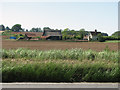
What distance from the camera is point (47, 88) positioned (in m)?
4.59

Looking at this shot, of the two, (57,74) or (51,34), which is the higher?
(51,34)

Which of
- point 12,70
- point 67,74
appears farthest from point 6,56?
point 67,74

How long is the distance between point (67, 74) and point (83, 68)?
69 cm

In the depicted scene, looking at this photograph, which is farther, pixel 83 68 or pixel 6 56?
pixel 6 56

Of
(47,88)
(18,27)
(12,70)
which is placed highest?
(18,27)

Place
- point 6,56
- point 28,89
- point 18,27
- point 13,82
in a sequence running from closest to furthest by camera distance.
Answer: point 28,89 → point 13,82 → point 6,56 → point 18,27

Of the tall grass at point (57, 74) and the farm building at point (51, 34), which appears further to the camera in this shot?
the farm building at point (51, 34)

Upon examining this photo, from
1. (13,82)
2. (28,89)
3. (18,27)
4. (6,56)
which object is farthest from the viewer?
(18,27)

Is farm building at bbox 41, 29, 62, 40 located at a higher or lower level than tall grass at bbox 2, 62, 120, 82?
higher

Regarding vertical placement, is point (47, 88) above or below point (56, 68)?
below

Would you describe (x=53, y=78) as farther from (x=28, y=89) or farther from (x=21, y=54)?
(x=21, y=54)

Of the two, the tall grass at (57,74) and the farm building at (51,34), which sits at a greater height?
the farm building at (51,34)

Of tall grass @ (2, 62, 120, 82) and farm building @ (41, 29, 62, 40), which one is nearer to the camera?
tall grass @ (2, 62, 120, 82)

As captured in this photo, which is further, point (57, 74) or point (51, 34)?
point (51, 34)
